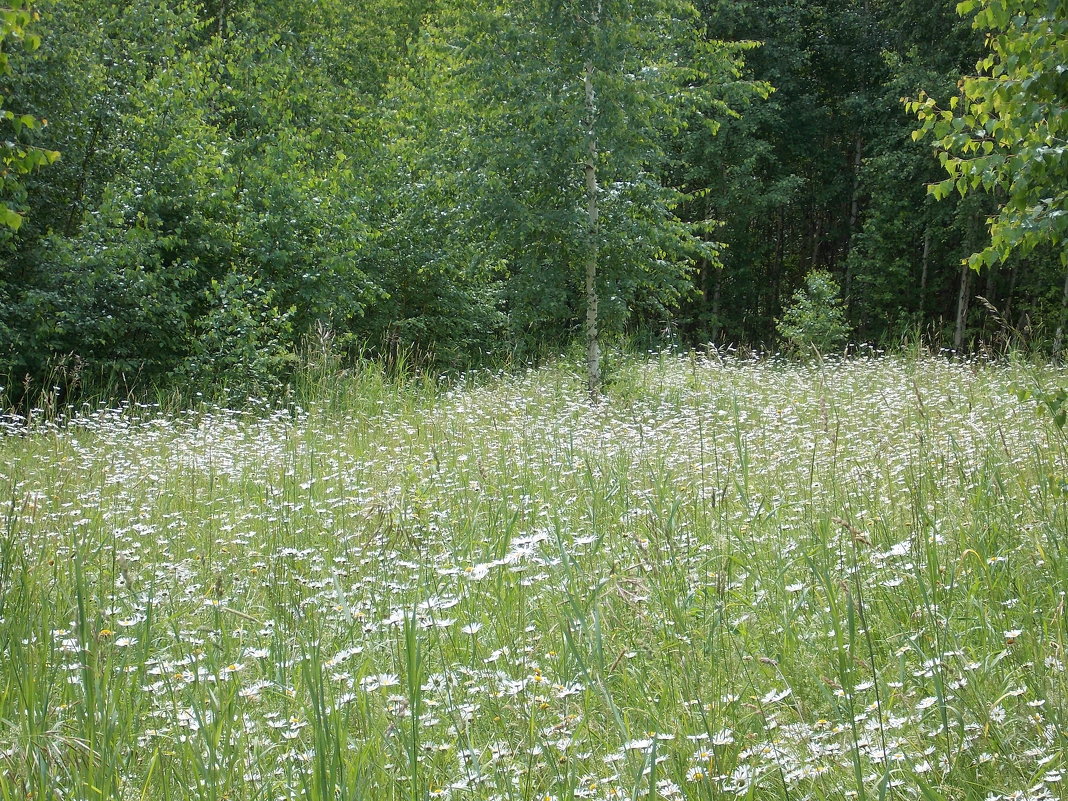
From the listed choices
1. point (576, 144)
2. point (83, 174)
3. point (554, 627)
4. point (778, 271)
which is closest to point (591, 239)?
point (576, 144)

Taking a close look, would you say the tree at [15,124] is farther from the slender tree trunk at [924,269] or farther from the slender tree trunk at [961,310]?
the slender tree trunk at [924,269]

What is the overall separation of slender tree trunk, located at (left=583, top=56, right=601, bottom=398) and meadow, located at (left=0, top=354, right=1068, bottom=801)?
5.44 m

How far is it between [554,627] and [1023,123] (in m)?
2.65

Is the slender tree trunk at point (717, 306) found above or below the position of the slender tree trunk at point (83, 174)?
below

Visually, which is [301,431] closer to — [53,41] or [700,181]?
[53,41]

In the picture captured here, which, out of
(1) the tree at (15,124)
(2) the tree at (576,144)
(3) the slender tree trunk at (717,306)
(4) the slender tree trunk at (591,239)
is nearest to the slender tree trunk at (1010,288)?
(3) the slender tree trunk at (717,306)

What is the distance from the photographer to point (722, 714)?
2.18 meters

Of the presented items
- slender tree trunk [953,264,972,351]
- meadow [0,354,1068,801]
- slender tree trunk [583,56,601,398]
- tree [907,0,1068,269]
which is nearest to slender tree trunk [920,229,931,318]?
slender tree trunk [953,264,972,351]

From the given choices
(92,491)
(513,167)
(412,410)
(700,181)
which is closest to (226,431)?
(412,410)

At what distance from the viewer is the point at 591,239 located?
11117 millimetres

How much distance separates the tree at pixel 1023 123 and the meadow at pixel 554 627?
0.84 m

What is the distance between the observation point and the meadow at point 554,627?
1988 mm

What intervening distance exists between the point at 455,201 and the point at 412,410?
583 centimetres

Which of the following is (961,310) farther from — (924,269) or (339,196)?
(339,196)
